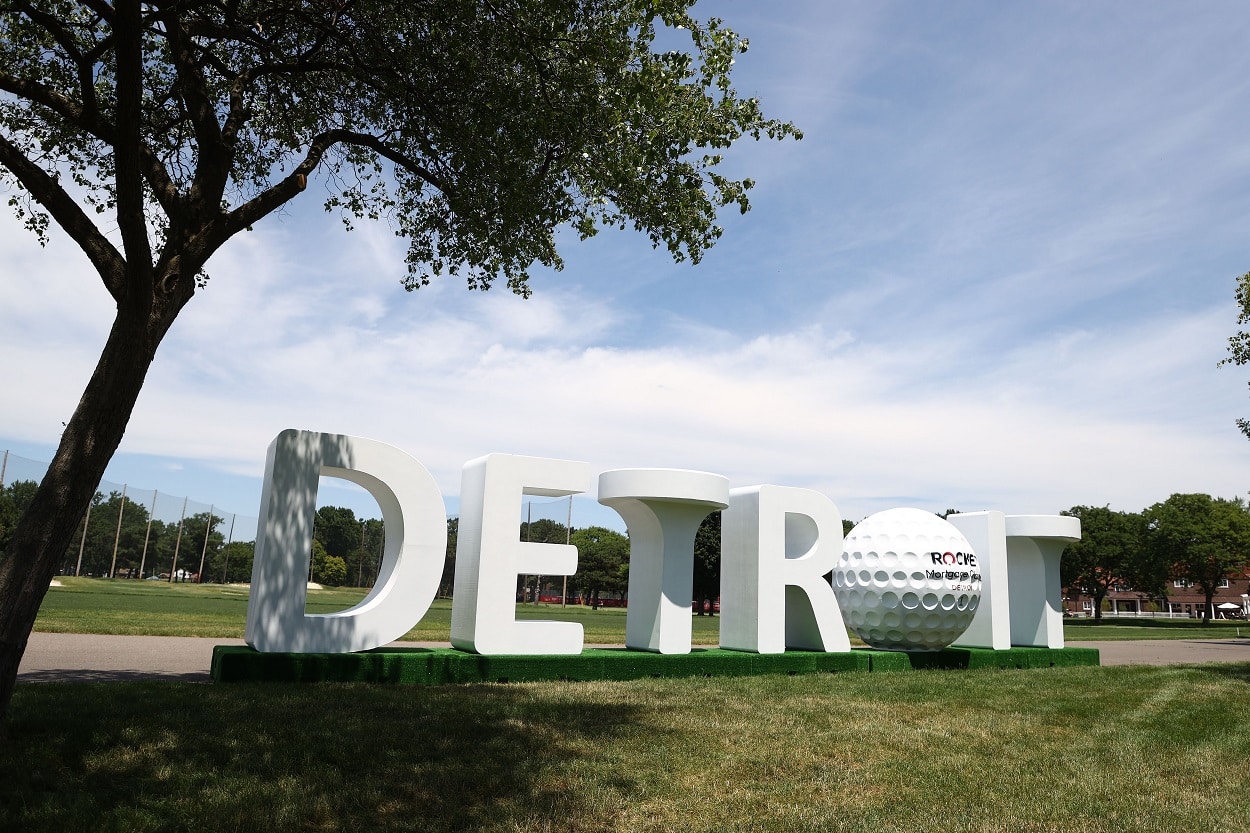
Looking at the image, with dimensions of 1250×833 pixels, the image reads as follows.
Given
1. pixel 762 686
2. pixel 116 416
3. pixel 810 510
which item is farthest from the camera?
pixel 810 510

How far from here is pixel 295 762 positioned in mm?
7059

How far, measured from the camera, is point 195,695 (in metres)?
9.65

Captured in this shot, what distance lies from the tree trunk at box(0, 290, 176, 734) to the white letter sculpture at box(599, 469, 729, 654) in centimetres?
864

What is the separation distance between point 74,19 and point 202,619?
20.4m

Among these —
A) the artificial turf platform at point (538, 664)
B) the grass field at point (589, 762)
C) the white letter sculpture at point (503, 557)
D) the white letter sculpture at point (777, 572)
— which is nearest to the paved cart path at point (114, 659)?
the artificial turf platform at point (538, 664)

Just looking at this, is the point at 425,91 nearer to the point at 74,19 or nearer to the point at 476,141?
the point at 476,141

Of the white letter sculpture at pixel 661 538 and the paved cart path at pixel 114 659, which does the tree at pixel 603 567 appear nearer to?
the paved cart path at pixel 114 659

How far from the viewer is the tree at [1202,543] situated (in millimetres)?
58562

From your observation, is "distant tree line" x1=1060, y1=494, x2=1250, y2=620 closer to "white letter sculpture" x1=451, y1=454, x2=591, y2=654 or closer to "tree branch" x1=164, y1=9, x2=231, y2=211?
"white letter sculpture" x1=451, y1=454, x2=591, y2=654

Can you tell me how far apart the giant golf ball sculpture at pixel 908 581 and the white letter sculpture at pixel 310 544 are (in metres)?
9.04

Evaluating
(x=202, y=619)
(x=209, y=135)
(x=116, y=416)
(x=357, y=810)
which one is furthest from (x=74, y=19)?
(x=202, y=619)

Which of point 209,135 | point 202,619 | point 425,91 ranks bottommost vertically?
point 202,619

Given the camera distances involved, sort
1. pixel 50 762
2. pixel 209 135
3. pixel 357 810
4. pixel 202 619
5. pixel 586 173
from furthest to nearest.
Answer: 1. pixel 202 619
2. pixel 586 173
3. pixel 209 135
4. pixel 50 762
5. pixel 357 810

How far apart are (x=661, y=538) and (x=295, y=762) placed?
28.9 ft
